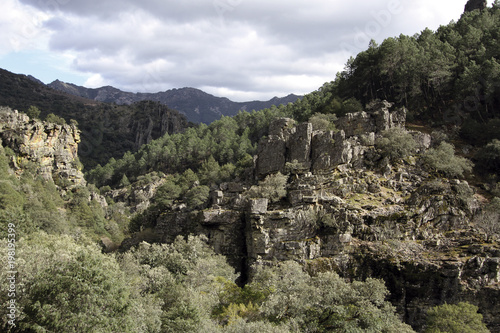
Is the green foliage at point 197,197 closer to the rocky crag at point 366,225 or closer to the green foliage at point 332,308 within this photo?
the rocky crag at point 366,225

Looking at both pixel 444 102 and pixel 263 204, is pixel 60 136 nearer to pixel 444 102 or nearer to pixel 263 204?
pixel 263 204

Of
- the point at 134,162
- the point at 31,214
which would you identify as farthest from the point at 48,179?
the point at 134,162

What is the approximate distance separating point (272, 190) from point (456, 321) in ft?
67.9

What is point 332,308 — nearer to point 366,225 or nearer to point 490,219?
point 366,225

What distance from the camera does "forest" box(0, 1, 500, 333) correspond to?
19953 millimetres

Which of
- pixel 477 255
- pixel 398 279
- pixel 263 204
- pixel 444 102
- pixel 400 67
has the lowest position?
pixel 398 279

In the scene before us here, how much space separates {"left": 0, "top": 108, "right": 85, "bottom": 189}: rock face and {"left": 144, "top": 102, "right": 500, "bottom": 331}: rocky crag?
35145 mm

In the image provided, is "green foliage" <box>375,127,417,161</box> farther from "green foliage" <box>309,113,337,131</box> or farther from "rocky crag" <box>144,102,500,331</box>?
"green foliage" <box>309,113,337,131</box>

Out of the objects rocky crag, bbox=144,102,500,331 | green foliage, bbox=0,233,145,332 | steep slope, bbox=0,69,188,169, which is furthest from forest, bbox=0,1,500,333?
steep slope, bbox=0,69,188,169

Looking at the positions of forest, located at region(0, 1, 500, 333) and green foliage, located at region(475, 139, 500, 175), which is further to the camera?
green foliage, located at region(475, 139, 500, 175)

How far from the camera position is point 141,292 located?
92.0 ft

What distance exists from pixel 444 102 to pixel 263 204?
3776 cm

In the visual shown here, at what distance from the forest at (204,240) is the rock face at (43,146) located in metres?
2.52

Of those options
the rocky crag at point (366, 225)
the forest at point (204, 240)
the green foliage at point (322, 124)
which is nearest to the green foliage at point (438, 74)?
the forest at point (204, 240)
